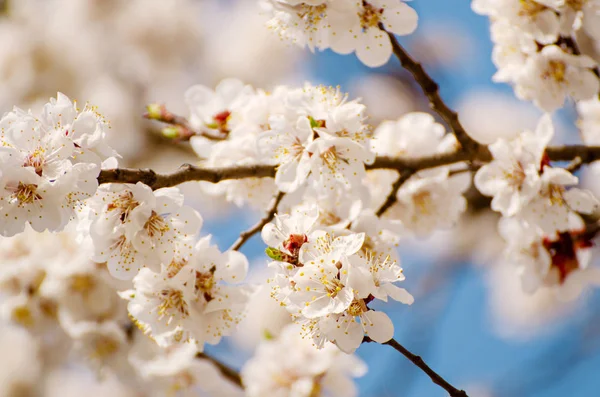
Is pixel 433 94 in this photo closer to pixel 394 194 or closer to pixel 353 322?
pixel 394 194

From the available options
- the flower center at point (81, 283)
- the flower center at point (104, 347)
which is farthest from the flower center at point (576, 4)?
the flower center at point (104, 347)

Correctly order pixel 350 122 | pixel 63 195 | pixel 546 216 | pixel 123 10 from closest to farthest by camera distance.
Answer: pixel 63 195 → pixel 350 122 → pixel 546 216 → pixel 123 10

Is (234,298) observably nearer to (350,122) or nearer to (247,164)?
(247,164)

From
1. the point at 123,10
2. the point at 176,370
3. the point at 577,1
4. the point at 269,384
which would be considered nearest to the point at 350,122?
the point at 577,1

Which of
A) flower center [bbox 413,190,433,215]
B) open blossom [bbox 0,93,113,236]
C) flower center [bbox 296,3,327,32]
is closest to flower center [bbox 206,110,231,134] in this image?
flower center [bbox 296,3,327,32]

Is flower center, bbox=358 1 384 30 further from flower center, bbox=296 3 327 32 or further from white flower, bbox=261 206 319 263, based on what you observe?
white flower, bbox=261 206 319 263

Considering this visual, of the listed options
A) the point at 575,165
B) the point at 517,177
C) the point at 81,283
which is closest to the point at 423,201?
the point at 517,177
